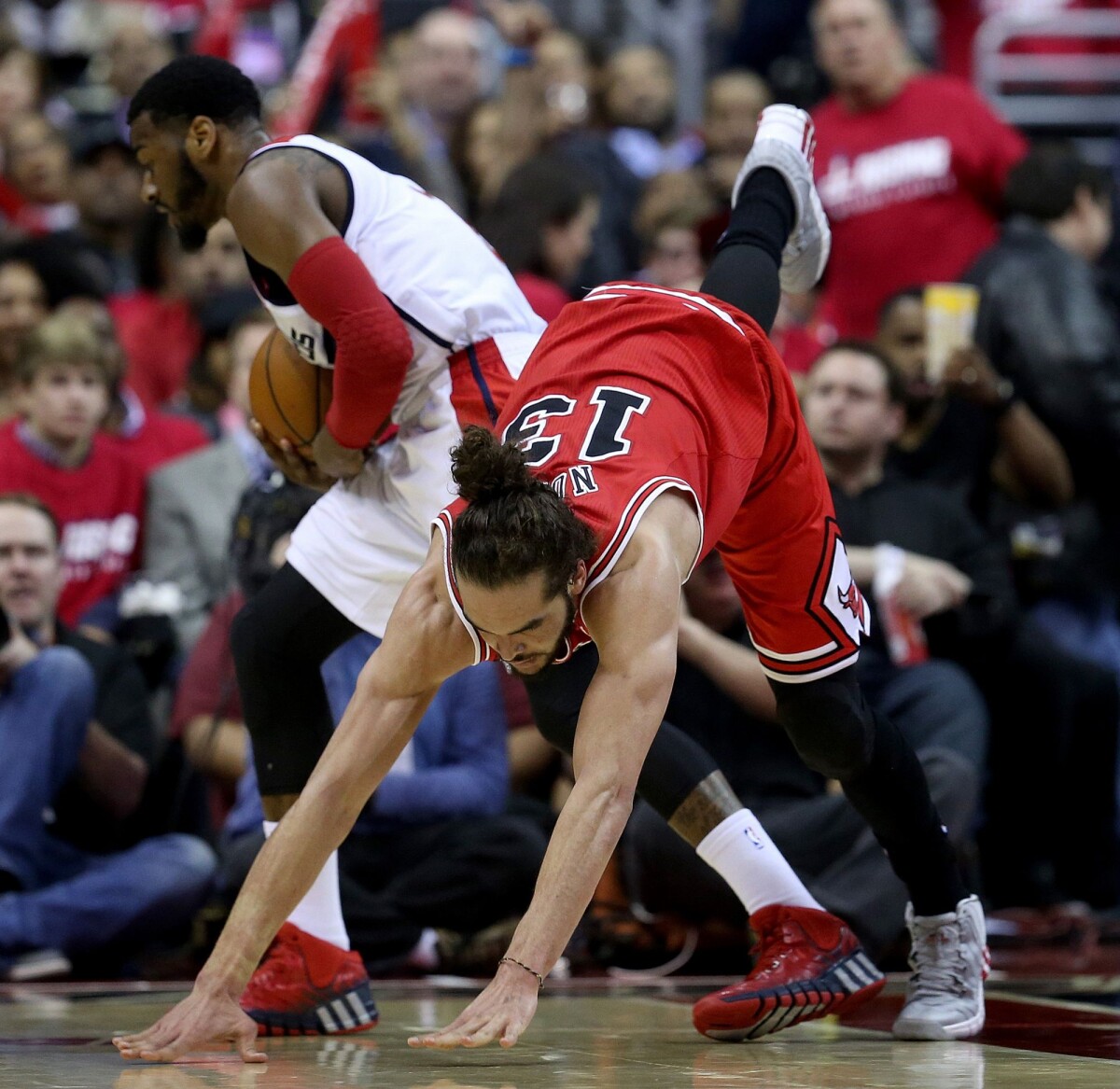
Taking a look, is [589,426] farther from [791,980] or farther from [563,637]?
[791,980]

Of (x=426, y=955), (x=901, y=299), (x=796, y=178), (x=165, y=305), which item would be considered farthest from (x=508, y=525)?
(x=165, y=305)

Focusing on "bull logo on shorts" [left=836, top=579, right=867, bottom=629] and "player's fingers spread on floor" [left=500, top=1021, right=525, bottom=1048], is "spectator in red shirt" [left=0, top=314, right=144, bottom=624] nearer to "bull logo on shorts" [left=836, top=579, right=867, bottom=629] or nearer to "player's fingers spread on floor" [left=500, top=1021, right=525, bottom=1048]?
"bull logo on shorts" [left=836, top=579, right=867, bottom=629]

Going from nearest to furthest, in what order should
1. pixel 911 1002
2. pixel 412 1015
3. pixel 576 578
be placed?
pixel 576 578 < pixel 911 1002 < pixel 412 1015

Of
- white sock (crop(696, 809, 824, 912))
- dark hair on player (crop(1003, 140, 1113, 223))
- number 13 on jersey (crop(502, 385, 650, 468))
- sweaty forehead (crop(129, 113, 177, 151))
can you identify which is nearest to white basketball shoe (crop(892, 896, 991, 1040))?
white sock (crop(696, 809, 824, 912))

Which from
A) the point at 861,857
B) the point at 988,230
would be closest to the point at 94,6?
the point at 988,230

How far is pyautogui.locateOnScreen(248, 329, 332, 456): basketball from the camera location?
153 inches

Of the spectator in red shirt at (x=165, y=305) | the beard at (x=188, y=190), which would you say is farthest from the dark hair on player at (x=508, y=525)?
the spectator in red shirt at (x=165, y=305)

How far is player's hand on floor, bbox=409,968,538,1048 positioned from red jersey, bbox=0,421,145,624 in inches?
153

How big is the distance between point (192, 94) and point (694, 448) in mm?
1266

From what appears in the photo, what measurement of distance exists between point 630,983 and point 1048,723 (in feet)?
6.62

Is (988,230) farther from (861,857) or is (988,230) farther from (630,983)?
(630,983)

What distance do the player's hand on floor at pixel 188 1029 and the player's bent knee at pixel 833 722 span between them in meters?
1.17

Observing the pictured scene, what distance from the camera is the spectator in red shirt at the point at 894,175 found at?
24.5 ft

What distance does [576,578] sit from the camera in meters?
2.98
